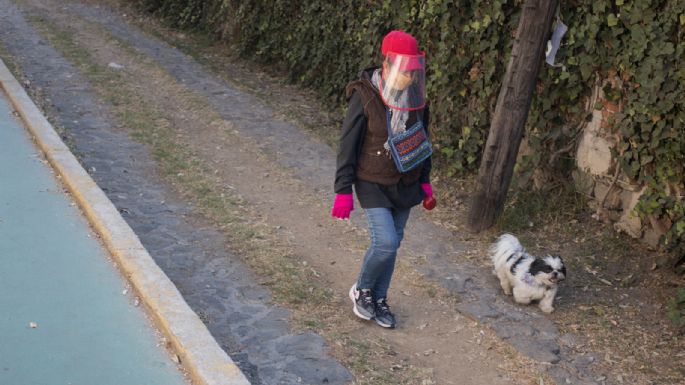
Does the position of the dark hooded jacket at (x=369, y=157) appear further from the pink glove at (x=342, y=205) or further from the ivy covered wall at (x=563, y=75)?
the ivy covered wall at (x=563, y=75)

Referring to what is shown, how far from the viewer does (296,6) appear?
12805mm

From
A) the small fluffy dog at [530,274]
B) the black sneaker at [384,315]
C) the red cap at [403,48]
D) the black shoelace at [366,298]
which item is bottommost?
the black sneaker at [384,315]

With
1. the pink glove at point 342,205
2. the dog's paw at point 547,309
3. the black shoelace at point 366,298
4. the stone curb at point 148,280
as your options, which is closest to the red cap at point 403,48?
the pink glove at point 342,205

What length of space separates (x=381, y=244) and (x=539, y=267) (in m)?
1.38

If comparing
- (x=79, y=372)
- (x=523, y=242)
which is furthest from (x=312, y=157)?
(x=79, y=372)

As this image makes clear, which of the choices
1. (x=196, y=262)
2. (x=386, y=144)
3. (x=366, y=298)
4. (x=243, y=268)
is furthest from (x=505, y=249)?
(x=196, y=262)

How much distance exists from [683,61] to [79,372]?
4.65 metres

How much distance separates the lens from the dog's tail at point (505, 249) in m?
6.29

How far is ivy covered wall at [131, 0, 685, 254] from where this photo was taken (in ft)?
21.1

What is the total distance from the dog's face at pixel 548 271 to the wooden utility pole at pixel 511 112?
1348mm

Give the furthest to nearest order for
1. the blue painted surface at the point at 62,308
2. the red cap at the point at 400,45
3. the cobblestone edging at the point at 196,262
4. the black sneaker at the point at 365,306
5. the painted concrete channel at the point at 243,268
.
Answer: the black sneaker at the point at 365,306 → the painted concrete channel at the point at 243,268 → the cobblestone edging at the point at 196,262 → the red cap at the point at 400,45 → the blue painted surface at the point at 62,308

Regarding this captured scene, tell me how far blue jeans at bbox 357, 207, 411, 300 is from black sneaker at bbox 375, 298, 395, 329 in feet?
0.44

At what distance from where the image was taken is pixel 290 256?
688cm

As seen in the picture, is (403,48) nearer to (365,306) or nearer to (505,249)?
(365,306)
